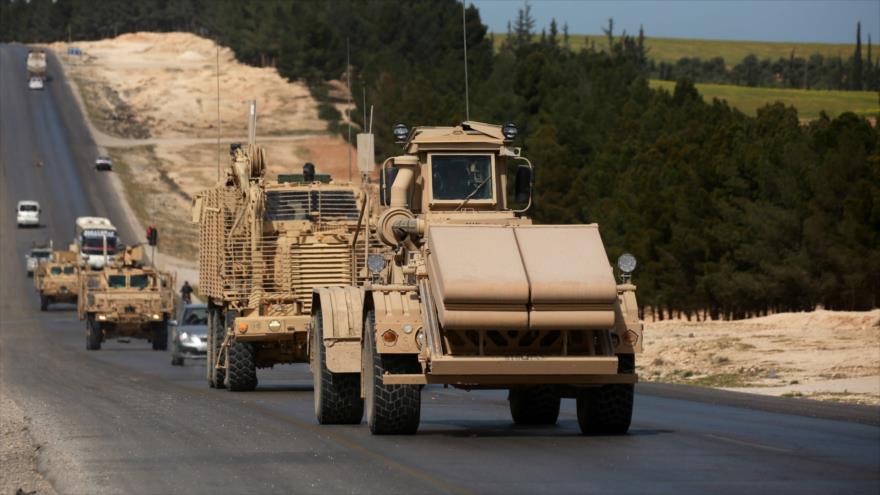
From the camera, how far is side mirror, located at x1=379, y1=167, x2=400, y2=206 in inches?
783

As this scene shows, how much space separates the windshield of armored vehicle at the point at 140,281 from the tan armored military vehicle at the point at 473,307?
3361cm

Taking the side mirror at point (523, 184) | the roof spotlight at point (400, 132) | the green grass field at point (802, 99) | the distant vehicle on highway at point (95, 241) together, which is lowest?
the distant vehicle on highway at point (95, 241)

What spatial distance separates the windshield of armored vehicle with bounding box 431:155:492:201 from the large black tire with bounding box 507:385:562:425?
2.49 metres

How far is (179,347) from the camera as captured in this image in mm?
40094

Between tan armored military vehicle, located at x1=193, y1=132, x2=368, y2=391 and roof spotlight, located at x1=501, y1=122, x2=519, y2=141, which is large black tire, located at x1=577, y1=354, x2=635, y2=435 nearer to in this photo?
roof spotlight, located at x1=501, y1=122, x2=519, y2=141

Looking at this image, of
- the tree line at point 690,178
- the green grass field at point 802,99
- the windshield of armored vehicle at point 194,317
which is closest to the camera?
the windshield of armored vehicle at point 194,317

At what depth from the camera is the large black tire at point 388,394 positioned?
17781mm

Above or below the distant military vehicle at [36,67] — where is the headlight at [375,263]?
below

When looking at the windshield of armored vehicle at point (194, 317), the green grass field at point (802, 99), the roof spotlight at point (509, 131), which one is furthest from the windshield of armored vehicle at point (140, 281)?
the green grass field at point (802, 99)

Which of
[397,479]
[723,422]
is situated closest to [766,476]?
[397,479]

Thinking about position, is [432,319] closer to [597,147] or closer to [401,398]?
[401,398]

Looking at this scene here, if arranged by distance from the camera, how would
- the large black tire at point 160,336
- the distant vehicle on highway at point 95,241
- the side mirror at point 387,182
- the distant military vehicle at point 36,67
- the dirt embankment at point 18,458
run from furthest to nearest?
the distant military vehicle at point 36,67
the distant vehicle on highway at point 95,241
the large black tire at point 160,336
the side mirror at point 387,182
the dirt embankment at point 18,458

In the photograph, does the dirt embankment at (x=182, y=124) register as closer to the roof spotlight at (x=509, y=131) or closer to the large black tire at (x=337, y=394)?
the large black tire at (x=337, y=394)

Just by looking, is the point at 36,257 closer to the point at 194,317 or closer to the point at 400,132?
the point at 194,317
